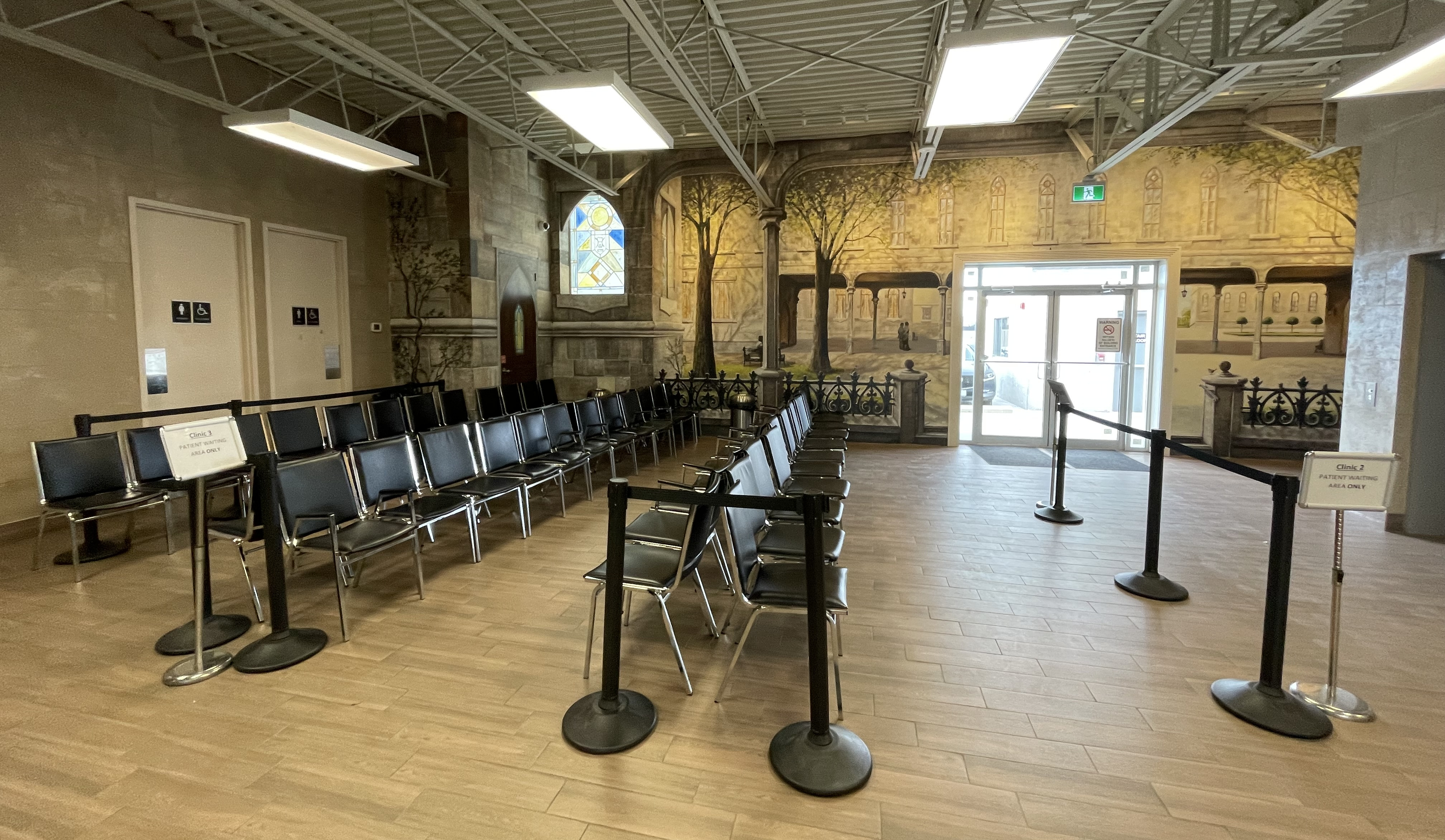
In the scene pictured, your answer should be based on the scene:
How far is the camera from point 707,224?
9.38m

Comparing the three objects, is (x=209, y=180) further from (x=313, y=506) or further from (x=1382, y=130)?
(x=1382, y=130)

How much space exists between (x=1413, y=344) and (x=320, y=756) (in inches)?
301

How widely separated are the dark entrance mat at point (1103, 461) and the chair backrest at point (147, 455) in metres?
8.06

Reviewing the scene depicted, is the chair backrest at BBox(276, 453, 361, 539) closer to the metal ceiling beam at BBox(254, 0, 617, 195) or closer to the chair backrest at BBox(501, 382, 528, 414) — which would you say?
the metal ceiling beam at BBox(254, 0, 617, 195)

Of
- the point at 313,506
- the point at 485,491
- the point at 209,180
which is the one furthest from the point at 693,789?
the point at 209,180

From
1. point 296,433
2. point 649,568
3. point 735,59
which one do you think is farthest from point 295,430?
point 735,59

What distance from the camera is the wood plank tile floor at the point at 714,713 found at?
2041 millimetres

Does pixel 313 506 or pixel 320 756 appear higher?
pixel 313 506

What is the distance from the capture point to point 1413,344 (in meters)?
5.16

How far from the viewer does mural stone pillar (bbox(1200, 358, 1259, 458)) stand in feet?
26.2

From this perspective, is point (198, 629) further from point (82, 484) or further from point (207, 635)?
point (82, 484)

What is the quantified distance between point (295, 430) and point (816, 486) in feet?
13.6

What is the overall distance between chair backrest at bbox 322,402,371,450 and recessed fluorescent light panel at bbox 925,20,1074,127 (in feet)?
16.8

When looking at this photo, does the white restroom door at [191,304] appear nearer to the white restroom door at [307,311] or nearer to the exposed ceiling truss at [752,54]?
the white restroom door at [307,311]
